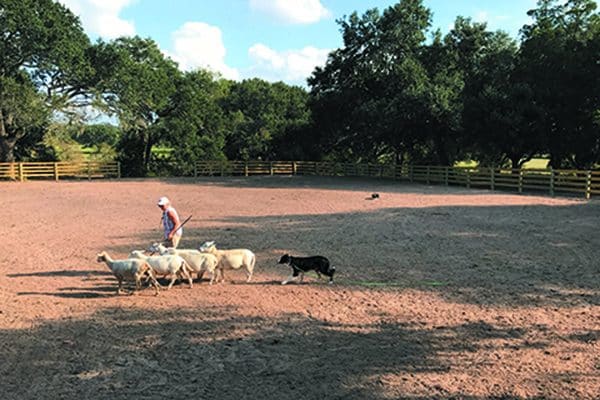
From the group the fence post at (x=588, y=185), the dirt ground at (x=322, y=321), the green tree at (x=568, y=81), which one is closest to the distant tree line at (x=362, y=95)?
the green tree at (x=568, y=81)

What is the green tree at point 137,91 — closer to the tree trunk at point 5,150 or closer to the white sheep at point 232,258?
the tree trunk at point 5,150

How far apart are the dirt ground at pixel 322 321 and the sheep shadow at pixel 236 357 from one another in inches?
0.7

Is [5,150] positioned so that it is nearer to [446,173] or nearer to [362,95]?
[362,95]

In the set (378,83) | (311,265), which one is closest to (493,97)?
(378,83)

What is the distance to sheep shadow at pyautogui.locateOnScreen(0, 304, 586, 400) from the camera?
4133 mm

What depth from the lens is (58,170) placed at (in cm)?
3447

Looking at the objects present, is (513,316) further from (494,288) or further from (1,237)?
(1,237)

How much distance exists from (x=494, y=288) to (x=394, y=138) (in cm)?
2850

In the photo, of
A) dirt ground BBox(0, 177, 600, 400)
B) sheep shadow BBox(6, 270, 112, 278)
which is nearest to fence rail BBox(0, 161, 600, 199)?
dirt ground BBox(0, 177, 600, 400)

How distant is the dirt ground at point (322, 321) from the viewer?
14.0 feet

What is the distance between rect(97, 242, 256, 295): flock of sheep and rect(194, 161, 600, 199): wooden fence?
18.5 metres

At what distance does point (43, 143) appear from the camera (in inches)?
1516

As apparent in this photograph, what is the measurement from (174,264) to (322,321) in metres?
2.45

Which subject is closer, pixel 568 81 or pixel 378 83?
pixel 568 81
